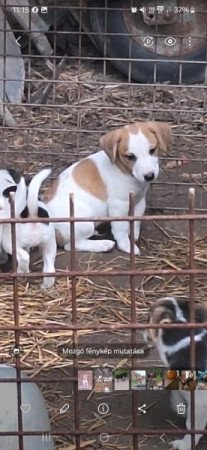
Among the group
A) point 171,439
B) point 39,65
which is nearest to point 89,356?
point 171,439

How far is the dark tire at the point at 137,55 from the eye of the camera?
7.80 m

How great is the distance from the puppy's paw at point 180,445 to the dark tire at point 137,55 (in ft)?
14.4

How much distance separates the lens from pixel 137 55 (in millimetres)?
7820

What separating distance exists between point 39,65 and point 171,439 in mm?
4902

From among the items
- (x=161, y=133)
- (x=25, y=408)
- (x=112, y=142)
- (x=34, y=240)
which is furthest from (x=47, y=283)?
(x=25, y=408)

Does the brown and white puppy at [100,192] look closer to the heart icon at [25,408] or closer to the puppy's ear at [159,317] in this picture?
the puppy's ear at [159,317]

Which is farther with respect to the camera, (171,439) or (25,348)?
(25,348)

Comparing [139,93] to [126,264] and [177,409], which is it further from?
[177,409]

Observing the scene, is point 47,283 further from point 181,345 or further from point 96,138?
point 96,138

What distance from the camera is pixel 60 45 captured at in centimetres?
834

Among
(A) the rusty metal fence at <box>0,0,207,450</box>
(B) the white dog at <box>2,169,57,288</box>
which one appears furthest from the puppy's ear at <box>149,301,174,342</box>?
(B) the white dog at <box>2,169,57,288</box>

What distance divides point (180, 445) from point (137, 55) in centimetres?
452

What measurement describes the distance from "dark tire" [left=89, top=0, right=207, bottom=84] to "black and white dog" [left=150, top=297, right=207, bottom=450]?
13.7ft

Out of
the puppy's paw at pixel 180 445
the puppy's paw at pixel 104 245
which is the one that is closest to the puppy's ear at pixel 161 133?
the puppy's paw at pixel 104 245
